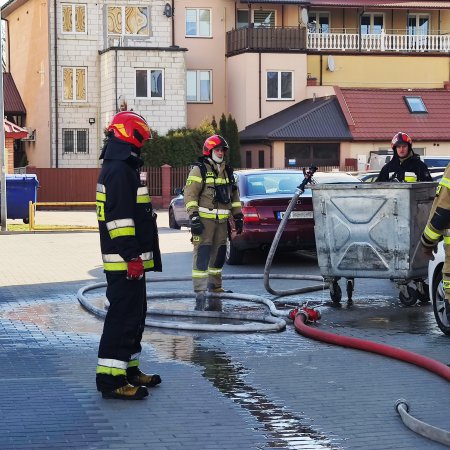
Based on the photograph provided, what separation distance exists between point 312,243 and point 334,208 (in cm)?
490

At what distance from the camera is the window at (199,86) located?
→ 173 feet

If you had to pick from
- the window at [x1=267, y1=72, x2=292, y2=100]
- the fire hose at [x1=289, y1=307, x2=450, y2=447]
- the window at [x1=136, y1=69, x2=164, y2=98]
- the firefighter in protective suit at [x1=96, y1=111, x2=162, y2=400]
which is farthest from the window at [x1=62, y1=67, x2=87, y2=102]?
the firefighter in protective suit at [x1=96, y1=111, x2=162, y2=400]

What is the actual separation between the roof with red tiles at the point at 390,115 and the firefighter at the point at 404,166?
34.7 meters

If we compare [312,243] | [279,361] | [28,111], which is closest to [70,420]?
[279,361]

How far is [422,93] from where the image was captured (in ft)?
168

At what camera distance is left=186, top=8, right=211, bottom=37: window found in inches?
2069

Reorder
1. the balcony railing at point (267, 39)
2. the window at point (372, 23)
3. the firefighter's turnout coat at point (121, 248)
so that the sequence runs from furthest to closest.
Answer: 1. the window at point (372, 23)
2. the balcony railing at point (267, 39)
3. the firefighter's turnout coat at point (121, 248)

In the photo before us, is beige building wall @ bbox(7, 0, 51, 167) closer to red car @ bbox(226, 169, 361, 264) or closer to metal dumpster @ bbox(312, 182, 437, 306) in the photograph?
red car @ bbox(226, 169, 361, 264)

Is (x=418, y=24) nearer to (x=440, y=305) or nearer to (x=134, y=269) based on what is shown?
(x=440, y=305)

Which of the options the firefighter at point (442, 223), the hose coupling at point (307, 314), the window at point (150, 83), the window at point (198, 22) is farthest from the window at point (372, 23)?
the firefighter at point (442, 223)

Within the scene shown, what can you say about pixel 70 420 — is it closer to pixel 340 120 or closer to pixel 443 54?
pixel 340 120

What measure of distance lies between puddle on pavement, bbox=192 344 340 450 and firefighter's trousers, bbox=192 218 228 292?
256 centimetres

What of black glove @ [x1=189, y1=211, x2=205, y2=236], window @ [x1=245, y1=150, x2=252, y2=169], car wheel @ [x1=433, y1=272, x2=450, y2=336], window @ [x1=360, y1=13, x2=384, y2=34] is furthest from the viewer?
window @ [x1=360, y1=13, x2=384, y2=34]

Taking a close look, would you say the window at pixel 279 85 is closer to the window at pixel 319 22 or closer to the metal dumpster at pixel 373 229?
the window at pixel 319 22
